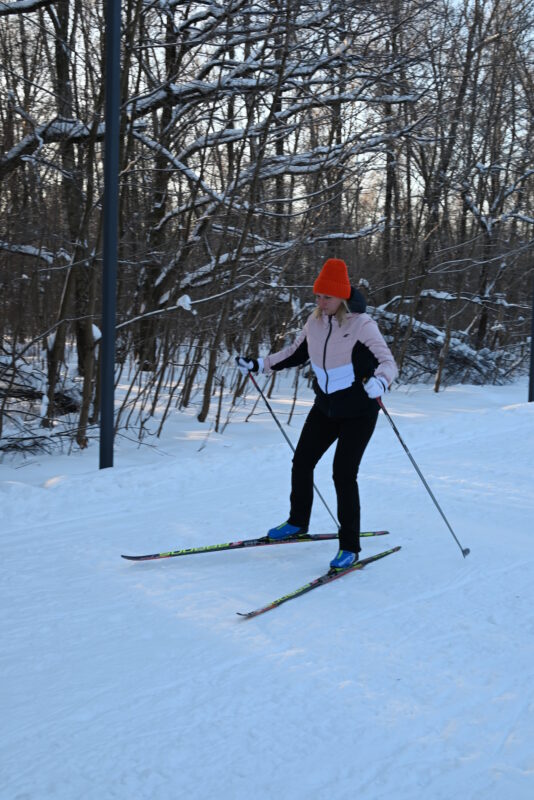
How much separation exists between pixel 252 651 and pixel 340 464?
1440mm

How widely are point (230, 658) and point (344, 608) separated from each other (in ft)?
2.74

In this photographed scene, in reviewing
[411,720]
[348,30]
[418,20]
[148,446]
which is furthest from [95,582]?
[418,20]

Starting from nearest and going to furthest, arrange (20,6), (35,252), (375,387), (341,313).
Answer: (375,387) < (341,313) < (20,6) < (35,252)

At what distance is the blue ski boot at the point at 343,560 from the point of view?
4.36 m

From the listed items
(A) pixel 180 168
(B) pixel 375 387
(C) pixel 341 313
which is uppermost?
(A) pixel 180 168

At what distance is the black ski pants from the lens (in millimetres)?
4453

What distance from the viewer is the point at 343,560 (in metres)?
4.39

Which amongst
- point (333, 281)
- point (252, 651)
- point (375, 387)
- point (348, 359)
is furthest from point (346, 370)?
point (252, 651)

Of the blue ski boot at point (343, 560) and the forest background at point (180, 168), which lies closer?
the blue ski boot at point (343, 560)

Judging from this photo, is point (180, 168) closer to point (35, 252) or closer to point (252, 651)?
point (35, 252)

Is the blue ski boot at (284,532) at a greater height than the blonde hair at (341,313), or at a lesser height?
lesser

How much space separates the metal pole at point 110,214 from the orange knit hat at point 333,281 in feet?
8.38

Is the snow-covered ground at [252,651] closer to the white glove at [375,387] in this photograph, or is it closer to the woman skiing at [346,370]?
the woman skiing at [346,370]

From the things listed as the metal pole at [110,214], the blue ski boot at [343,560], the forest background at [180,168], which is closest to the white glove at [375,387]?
the blue ski boot at [343,560]
